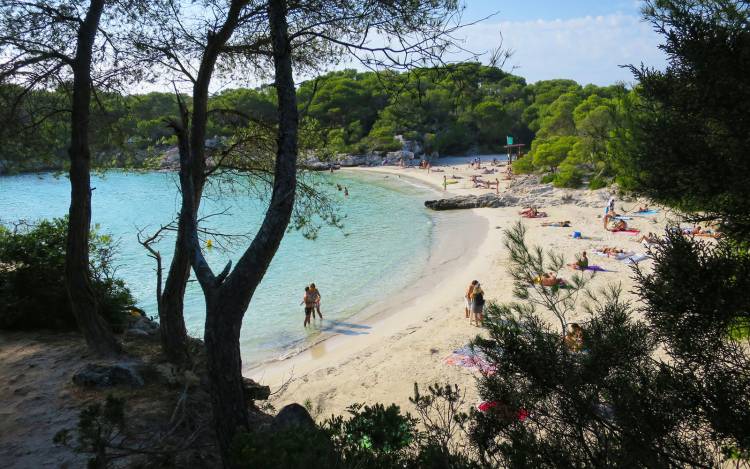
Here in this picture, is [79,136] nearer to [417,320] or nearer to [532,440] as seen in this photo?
[532,440]

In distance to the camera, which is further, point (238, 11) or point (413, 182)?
point (413, 182)

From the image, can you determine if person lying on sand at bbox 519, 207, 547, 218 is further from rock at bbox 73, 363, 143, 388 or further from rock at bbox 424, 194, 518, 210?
rock at bbox 73, 363, 143, 388

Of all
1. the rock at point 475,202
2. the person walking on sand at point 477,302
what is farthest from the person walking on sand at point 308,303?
the rock at point 475,202

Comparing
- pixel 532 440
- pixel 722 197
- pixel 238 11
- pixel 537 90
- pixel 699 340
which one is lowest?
pixel 532 440

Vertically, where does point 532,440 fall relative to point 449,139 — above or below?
below

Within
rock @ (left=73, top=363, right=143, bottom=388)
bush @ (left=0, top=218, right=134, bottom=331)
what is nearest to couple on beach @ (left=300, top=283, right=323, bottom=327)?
bush @ (left=0, top=218, right=134, bottom=331)

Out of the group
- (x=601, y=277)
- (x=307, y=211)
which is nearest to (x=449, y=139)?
(x=601, y=277)

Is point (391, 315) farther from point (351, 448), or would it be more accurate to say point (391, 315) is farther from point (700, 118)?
point (700, 118)

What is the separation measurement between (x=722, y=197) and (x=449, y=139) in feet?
183

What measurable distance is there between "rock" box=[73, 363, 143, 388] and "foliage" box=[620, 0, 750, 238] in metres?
5.91

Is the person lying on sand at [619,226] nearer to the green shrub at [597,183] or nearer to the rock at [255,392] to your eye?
the green shrub at [597,183]

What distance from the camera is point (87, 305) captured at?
270 inches

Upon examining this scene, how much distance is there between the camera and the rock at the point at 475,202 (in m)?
31.4

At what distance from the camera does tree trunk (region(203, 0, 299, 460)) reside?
4.06m
